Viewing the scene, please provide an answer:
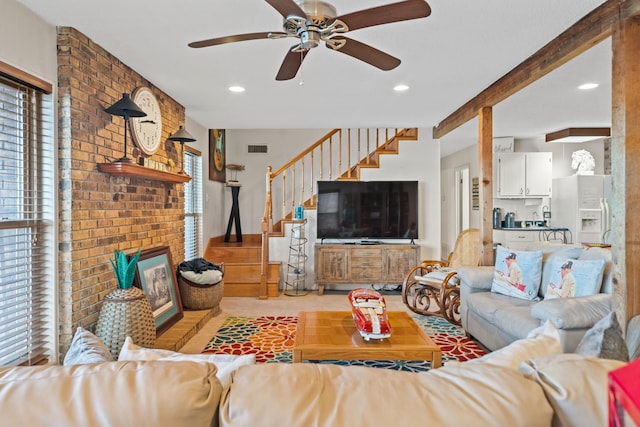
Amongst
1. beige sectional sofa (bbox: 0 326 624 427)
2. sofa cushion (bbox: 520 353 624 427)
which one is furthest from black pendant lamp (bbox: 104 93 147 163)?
sofa cushion (bbox: 520 353 624 427)

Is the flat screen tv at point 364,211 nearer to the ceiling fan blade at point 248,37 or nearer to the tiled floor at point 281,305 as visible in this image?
the tiled floor at point 281,305

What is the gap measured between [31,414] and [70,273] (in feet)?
7.09

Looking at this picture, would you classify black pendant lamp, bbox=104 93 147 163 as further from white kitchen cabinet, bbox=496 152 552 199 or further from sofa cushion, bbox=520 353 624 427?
white kitchen cabinet, bbox=496 152 552 199

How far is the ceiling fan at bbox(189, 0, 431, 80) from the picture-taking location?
6.01 feet

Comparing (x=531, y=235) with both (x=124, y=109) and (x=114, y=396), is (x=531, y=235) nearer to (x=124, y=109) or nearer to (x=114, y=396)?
(x=124, y=109)

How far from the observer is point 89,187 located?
2.94m

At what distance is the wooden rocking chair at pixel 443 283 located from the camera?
13.7ft

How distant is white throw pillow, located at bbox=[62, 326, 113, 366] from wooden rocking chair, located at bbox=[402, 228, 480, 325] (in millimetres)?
3481

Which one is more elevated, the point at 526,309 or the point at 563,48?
the point at 563,48

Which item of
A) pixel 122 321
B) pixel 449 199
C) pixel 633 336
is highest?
pixel 449 199

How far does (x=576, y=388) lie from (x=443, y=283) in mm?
3380

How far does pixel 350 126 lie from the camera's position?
6.05 metres

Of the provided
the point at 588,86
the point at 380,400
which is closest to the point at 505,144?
the point at 588,86

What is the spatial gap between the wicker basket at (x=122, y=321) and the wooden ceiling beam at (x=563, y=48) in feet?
11.7
